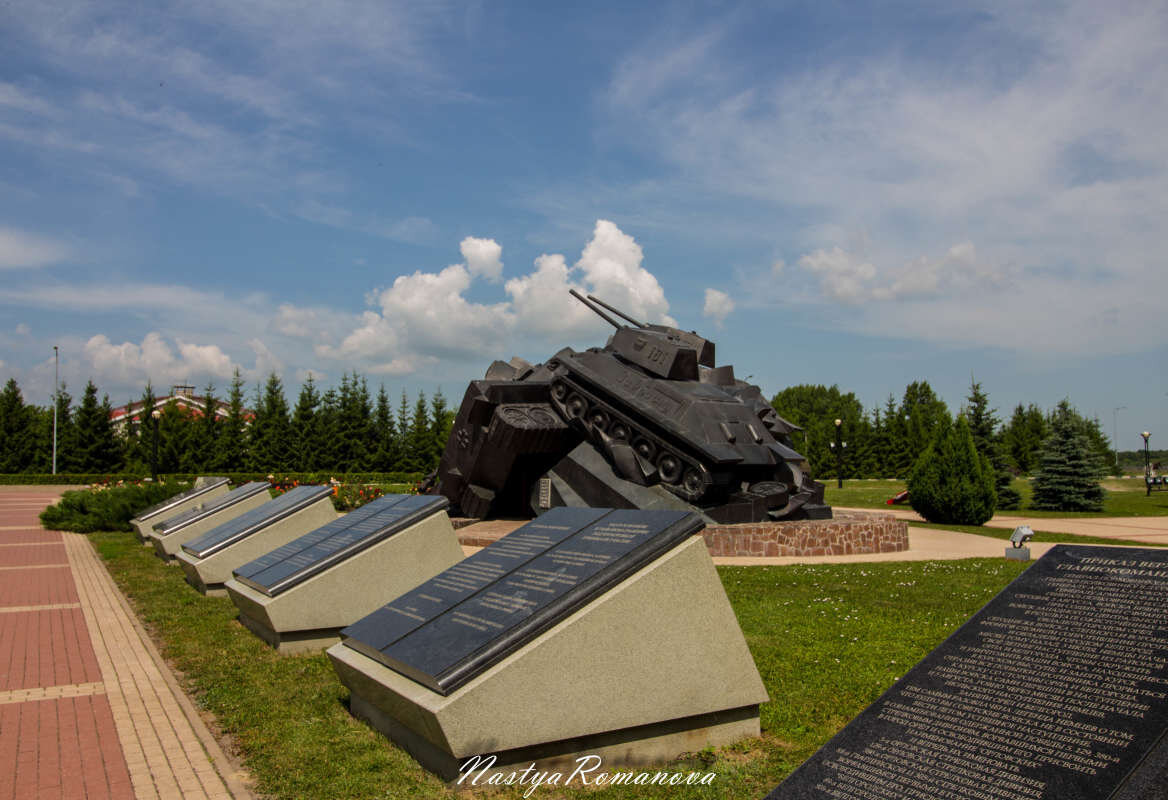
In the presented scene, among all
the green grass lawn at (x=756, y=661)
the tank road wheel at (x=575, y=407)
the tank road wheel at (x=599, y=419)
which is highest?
the tank road wheel at (x=575, y=407)

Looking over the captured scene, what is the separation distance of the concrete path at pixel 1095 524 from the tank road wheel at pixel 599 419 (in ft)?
20.3

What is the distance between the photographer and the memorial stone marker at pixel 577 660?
3967 mm

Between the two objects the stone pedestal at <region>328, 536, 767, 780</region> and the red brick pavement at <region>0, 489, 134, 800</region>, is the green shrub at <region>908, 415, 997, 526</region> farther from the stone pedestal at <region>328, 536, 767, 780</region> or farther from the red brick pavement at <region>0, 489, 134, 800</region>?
the red brick pavement at <region>0, 489, 134, 800</region>

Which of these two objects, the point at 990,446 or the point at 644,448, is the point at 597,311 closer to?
the point at 644,448

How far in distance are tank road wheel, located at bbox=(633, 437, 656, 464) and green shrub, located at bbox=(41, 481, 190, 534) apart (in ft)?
37.1

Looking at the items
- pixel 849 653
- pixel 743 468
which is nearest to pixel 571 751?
pixel 849 653

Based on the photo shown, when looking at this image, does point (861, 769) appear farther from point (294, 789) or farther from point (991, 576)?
point (991, 576)

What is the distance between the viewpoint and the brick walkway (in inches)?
171

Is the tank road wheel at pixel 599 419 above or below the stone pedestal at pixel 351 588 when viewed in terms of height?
above

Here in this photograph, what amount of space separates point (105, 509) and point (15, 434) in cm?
3094

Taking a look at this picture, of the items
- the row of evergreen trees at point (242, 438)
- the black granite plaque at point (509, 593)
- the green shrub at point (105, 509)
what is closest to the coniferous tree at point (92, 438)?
the row of evergreen trees at point (242, 438)

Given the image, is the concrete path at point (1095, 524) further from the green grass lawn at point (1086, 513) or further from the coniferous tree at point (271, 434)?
the coniferous tree at point (271, 434)

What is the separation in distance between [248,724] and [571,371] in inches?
396

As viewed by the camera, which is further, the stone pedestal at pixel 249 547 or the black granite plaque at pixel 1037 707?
the stone pedestal at pixel 249 547
